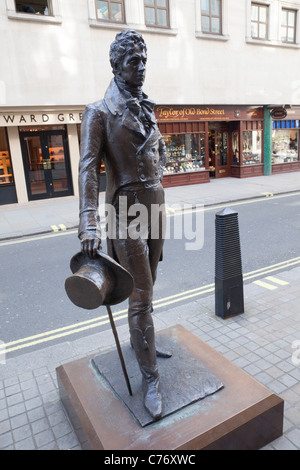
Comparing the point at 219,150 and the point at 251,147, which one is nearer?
the point at 251,147

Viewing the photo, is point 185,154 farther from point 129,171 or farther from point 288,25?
point 129,171

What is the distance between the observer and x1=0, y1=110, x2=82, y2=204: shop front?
13.7m

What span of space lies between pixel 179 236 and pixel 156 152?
6010mm

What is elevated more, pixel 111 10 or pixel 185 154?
pixel 111 10

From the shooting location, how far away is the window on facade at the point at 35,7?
12663mm

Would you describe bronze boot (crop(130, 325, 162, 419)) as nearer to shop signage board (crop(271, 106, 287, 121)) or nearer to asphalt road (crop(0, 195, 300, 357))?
asphalt road (crop(0, 195, 300, 357))

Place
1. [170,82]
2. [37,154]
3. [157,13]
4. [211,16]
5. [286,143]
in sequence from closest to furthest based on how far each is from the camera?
1. [37,154]
2. [157,13]
3. [170,82]
4. [211,16]
5. [286,143]

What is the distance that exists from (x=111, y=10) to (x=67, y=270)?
1152 centimetres

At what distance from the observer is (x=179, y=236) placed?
8.68 meters

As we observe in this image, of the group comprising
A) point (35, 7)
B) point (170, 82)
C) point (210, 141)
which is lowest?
point (210, 141)

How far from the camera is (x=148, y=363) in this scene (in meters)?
2.73

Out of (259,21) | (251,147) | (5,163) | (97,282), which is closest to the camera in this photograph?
(97,282)

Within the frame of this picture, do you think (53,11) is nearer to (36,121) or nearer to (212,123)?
(36,121)

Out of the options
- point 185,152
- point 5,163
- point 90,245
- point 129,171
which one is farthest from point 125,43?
point 185,152
